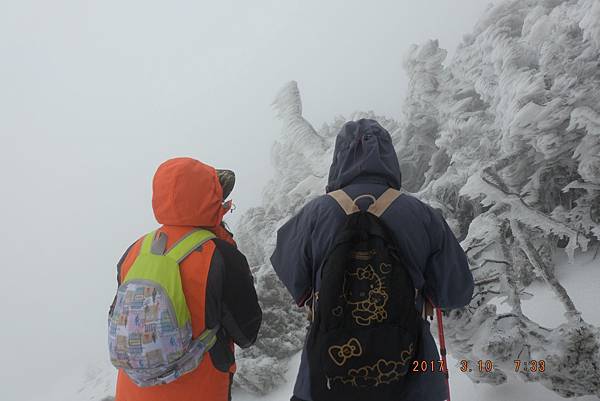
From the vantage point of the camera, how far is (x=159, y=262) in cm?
147

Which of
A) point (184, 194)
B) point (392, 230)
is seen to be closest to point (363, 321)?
point (392, 230)

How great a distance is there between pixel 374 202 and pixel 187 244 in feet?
2.42

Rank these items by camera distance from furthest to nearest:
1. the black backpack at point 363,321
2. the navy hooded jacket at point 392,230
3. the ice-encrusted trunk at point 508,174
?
the ice-encrusted trunk at point 508,174 → the navy hooded jacket at point 392,230 → the black backpack at point 363,321

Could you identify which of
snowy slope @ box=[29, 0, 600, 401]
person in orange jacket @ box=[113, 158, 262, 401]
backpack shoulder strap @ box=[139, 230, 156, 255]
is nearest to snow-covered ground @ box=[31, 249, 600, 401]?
snowy slope @ box=[29, 0, 600, 401]

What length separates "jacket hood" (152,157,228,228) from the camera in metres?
1.55

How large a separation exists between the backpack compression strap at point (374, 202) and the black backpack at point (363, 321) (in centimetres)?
5

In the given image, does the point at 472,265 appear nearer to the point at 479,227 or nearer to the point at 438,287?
the point at 479,227

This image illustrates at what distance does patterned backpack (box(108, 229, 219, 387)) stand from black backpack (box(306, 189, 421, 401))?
51 cm

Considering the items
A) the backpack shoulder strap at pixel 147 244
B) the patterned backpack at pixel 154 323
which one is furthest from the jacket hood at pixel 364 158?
the backpack shoulder strap at pixel 147 244

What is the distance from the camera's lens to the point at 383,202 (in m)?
1.37

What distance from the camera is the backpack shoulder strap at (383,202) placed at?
1.34 m

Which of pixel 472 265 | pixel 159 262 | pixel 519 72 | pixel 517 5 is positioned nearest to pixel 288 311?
pixel 472 265

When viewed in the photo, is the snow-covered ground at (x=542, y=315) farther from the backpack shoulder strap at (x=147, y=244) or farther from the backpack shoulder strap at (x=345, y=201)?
the backpack shoulder strap at (x=147, y=244)

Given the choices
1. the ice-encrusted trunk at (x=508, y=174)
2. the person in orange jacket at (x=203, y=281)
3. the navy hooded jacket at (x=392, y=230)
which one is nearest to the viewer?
the navy hooded jacket at (x=392, y=230)
